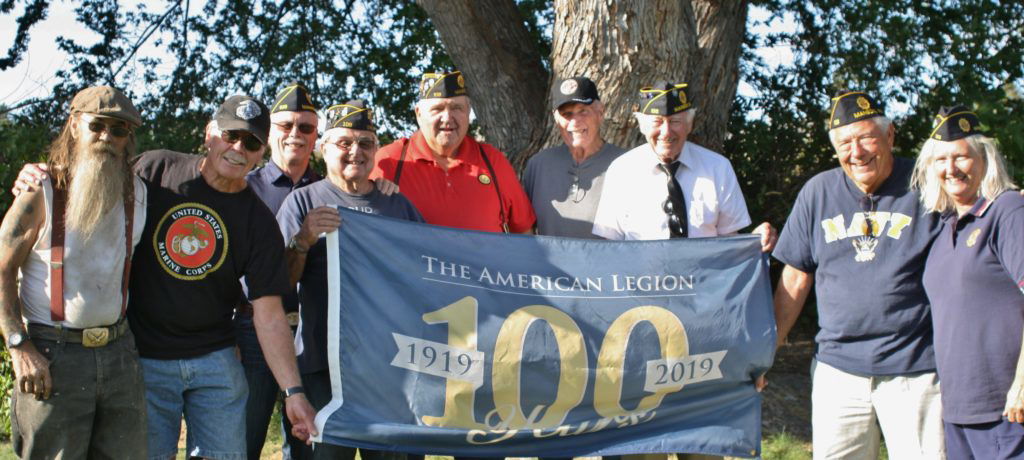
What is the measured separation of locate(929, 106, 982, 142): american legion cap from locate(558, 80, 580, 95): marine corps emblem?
200cm

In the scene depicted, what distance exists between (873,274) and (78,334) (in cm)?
361

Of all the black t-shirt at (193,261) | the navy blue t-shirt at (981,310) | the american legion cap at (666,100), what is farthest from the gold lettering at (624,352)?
the black t-shirt at (193,261)

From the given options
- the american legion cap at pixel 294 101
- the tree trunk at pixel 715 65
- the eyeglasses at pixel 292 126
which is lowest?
the eyeglasses at pixel 292 126

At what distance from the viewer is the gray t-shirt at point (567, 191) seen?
230 inches

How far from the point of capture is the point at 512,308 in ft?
16.4

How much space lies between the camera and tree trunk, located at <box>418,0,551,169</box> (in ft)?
28.9

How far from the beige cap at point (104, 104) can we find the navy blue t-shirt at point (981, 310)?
146 inches

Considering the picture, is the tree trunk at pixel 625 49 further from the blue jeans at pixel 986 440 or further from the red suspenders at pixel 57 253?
the red suspenders at pixel 57 253

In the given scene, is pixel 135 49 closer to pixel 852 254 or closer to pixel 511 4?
pixel 511 4

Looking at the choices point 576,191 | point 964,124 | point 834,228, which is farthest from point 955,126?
point 576,191

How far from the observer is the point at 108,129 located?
14.3 ft

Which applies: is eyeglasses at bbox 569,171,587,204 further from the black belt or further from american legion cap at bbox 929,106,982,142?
the black belt

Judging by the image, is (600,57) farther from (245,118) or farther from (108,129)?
(108,129)

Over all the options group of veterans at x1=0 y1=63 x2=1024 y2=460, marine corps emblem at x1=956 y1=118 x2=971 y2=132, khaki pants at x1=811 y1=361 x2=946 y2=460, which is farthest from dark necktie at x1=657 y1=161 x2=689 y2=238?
marine corps emblem at x1=956 y1=118 x2=971 y2=132
